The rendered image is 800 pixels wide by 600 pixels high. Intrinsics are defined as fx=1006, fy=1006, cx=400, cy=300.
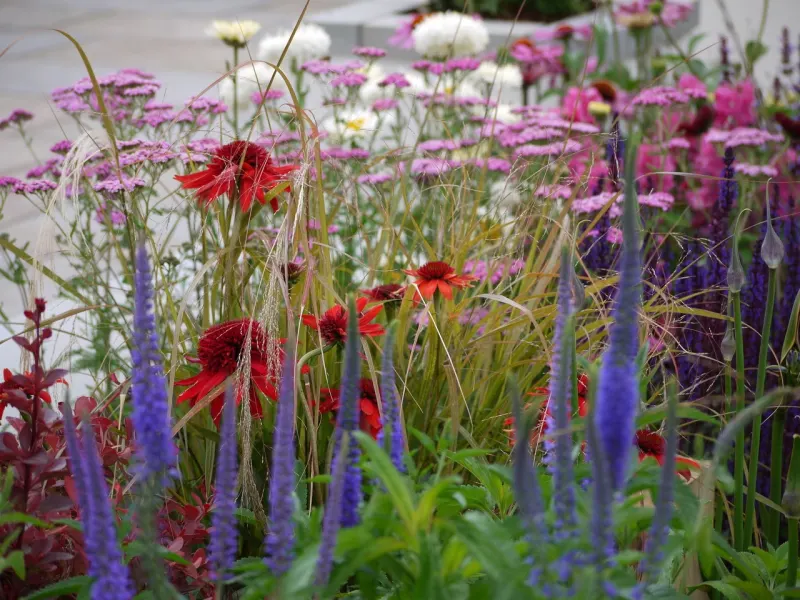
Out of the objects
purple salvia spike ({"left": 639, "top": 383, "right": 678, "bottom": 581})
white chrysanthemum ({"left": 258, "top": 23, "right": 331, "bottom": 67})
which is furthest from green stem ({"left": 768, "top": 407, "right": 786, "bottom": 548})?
white chrysanthemum ({"left": 258, "top": 23, "right": 331, "bottom": 67})

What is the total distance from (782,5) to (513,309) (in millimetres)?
6500

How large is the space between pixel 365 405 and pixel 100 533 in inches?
25.3

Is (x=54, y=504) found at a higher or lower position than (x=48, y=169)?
lower

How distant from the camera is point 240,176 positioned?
5.19ft

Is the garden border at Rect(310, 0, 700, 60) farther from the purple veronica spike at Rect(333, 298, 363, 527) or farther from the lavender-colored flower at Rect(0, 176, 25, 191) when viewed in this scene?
the purple veronica spike at Rect(333, 298, 363, 527)

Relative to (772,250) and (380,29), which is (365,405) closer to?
(772,250)

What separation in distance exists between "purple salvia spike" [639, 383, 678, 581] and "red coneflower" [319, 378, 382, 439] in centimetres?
60

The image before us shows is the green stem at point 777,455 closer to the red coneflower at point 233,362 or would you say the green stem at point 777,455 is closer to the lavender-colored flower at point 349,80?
the red coneflower at point 233,362

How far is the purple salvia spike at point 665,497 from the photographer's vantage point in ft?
2.38

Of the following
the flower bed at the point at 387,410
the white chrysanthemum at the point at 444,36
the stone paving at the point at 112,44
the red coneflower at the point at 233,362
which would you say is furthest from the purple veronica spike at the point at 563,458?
the stone paving at the point at 112,44

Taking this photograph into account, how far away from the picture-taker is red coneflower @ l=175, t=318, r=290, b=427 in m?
1.33

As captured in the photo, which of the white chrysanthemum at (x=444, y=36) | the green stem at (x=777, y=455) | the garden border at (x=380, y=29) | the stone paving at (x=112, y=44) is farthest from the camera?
the garden border at (x=380, y=29)

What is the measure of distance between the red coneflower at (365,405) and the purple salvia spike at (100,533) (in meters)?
0.56

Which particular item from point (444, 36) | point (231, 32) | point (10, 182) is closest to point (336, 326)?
point (10, 182)
